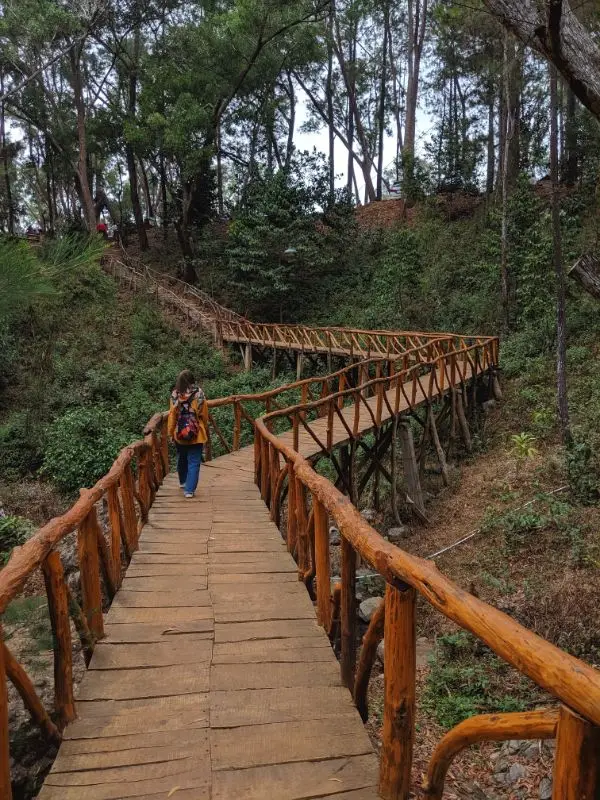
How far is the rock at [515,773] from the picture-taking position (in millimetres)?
3920

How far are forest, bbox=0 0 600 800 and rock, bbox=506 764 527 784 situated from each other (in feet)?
0.13

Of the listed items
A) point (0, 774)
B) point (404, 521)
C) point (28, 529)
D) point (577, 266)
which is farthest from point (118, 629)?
point (404, 521)

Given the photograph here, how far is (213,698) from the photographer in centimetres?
289

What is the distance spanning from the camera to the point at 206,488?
7.58m

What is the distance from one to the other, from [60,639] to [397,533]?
8093mm

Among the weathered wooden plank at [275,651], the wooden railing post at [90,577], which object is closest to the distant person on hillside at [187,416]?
the wooden railing post at [90,577]

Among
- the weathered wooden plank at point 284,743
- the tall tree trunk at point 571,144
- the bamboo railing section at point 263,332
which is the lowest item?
the weathered wooden plank at point 284,743

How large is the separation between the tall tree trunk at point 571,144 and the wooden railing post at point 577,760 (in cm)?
2790

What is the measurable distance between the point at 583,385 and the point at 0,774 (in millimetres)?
13796

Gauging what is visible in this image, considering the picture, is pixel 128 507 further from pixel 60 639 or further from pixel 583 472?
pixel 583 472

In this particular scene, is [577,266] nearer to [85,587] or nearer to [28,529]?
[85,587]

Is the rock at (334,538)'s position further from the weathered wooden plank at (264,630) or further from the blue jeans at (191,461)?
the weathered wooden plank at (264,630)

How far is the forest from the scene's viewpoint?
246 inches

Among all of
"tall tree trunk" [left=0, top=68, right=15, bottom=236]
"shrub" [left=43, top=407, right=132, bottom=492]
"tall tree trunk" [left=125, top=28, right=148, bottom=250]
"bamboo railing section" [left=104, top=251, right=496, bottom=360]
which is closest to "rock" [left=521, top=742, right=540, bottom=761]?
"bamboo railing section" [left=104, top=251, right=496, bottom=360]
